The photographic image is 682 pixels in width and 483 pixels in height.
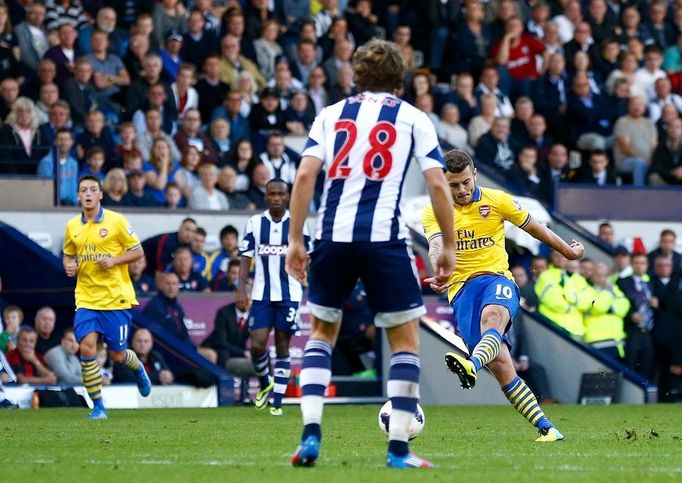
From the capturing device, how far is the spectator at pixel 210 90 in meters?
21.6

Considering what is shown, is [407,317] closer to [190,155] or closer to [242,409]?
[242,409]

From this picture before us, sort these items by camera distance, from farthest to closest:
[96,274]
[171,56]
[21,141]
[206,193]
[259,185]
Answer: [171,56]
[259,185]
[206,193]
[21,141]
[96,274]

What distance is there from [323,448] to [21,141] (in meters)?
10.4

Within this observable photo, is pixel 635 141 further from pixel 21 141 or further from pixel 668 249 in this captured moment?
pixel 21 141

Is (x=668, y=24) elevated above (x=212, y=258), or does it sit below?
above

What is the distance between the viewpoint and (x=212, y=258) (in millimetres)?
19812

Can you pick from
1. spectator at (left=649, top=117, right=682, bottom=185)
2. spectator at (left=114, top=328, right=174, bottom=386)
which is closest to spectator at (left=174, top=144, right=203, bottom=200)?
spectator at (left=114, top=328, right=174, bottom=386)

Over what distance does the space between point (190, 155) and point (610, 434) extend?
9671 mm

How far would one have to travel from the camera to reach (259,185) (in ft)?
68.4

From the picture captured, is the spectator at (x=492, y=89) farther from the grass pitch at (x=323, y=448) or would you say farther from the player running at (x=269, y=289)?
the grass pitch at (x=323, y=448)

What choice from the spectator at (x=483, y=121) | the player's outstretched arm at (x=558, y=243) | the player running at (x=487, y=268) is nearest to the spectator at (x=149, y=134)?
the spectator at (x=483, y=121)

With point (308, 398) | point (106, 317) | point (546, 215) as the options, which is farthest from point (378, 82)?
point (546, 215)

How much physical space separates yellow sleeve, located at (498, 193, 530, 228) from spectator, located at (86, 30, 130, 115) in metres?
10.4

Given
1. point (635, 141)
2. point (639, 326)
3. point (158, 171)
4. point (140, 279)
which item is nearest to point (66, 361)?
point (140, 279)
